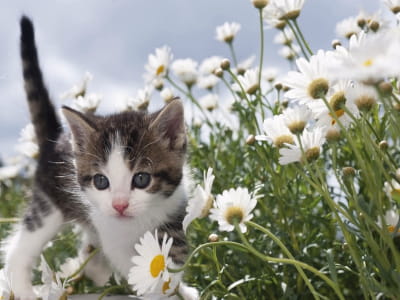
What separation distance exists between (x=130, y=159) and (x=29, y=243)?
22.7 inches

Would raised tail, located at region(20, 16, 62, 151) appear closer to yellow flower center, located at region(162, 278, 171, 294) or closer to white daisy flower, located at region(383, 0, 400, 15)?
yellow flower center, located at region(162, 278, 171, 294)

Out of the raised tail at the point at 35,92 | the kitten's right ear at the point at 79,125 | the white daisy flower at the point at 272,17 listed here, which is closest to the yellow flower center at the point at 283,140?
the white daisy flower at the point at 272,17

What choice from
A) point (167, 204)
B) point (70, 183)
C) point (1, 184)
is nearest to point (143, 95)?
point (70, 183)

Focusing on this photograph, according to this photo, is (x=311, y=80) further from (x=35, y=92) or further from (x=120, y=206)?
(x=35, y=92)

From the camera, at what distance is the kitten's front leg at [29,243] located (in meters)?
1.66

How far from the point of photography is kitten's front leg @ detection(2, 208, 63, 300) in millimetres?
1662

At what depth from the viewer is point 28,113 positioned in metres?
1.89

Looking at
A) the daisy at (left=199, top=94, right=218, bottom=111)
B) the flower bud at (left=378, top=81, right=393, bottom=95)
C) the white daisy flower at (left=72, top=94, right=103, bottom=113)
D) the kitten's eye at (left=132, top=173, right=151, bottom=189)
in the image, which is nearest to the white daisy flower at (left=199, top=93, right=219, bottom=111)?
the daisy at (left=199, top=94, right=218, bottom=111)

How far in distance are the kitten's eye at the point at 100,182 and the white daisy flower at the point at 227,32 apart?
2.70ft

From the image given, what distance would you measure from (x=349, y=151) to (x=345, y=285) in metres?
0.39

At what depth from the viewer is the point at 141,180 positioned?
4.32ft

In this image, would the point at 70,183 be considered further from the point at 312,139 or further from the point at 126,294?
the point at 312,139

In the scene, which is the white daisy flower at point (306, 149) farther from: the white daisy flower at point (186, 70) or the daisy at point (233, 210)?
the white daisy flower at point (186, 70)

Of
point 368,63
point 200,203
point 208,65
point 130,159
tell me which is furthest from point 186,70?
point 368,63
